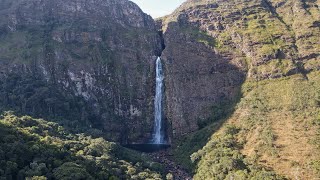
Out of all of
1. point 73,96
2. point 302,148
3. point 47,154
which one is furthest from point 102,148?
point 302,148

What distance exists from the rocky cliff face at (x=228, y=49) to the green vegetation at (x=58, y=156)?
31.5 meters

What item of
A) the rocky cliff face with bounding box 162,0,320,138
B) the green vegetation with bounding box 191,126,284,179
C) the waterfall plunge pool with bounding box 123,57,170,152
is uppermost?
the rocky cliff face with bounding box 162,0,320,138

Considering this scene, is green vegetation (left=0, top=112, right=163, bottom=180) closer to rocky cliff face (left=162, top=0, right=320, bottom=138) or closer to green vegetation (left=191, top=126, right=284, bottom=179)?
green vegetation (left=191, top=126, right=284, bottom=179)

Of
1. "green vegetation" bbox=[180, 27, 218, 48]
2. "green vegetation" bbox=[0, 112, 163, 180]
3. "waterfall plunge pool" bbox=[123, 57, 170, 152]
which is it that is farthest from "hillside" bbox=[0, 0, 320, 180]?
"waterfall plunge pool" bbox=[123, 57, 170, 152]

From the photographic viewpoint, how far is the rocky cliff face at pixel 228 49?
125 meters

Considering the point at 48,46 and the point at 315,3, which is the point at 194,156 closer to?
the point at 48,46

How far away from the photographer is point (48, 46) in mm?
137500

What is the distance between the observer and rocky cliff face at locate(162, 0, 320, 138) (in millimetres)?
125438

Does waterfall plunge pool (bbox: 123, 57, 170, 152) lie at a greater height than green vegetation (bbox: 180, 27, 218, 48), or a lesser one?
lesser

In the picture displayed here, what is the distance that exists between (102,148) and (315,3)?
9960 cm

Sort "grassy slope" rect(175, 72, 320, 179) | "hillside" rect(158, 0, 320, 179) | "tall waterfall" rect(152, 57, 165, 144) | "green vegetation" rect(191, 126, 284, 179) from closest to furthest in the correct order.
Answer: "green vegetation" rect(191, 126, 284, 179)
"grassy slope" rect(175, 72, 320, 179)
"hillside" rect(158, 0, 320, 179)
"tall waterfall" rect(152, 57, 165, 144)

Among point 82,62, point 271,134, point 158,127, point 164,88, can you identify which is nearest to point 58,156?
point 158,127

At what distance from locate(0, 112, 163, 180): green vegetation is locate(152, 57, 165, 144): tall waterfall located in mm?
22934

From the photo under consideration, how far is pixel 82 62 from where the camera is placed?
13475cm
